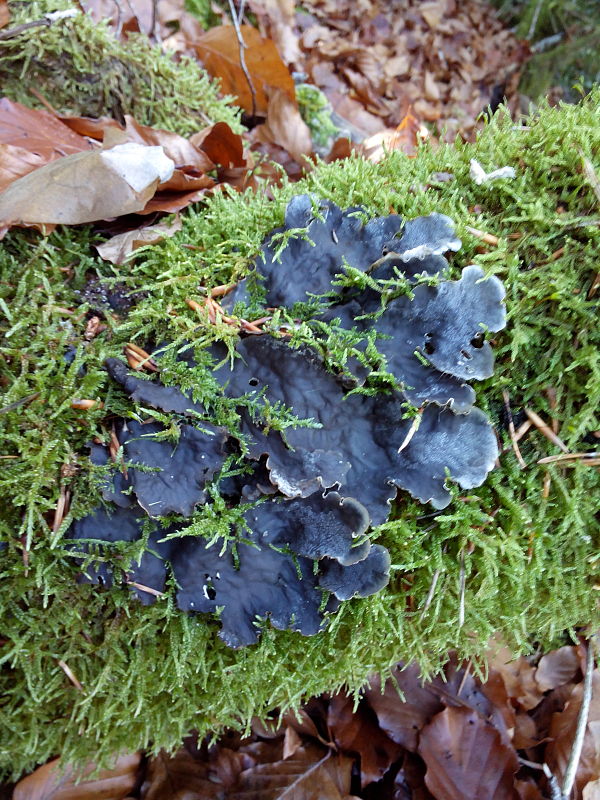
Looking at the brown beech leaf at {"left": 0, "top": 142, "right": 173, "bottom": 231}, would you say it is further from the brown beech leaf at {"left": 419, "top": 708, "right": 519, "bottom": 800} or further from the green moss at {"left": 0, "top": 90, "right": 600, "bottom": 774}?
the brown beech leaf at {"left": 419, "top": 708, "right": 519, "bottom": 800}

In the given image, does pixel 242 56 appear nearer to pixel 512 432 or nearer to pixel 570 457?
pixel 512 432

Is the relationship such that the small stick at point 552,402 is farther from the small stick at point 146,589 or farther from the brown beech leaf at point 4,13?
the brown beech leaf at point 4,13

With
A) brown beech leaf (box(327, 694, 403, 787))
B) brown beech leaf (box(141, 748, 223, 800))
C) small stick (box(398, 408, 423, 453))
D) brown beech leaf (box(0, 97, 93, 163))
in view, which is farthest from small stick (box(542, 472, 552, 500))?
brown beech leaf (box(0, 97, 93, 163))

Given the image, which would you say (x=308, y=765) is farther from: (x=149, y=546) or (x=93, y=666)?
(x=149, y=546)

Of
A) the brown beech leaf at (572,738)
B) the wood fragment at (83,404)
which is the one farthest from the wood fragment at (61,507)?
the brown beech leaf at (572,738)

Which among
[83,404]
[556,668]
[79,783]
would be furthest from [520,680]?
[83,404]

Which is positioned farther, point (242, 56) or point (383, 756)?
point (242, 56)

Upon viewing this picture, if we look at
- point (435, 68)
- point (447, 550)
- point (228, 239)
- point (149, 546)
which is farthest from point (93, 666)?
point (435, 68)
